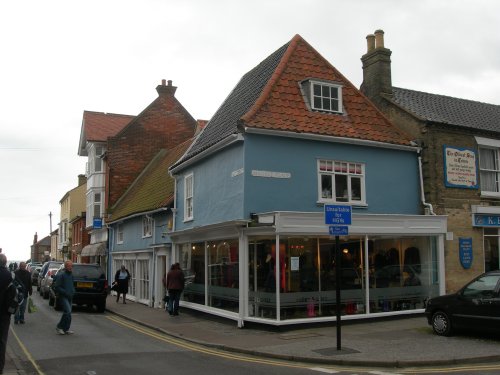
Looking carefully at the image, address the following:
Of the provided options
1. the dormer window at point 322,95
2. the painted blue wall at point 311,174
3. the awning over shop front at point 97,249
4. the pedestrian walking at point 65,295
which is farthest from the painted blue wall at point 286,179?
the awning over shop front at point 97,249

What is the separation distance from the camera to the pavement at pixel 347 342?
9750 millimetres

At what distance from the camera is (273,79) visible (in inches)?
663

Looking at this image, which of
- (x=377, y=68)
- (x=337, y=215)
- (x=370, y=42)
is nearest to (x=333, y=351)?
(x=337, y=215)

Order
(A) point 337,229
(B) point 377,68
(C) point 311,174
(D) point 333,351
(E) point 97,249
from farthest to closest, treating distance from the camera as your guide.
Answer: (E) point 97,249 < (B) point 377,68 < (C) point 311,174 < (A) point 337,229 < (D) point 333,351

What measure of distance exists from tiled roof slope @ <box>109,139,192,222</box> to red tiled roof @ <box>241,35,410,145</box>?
6.99 metres

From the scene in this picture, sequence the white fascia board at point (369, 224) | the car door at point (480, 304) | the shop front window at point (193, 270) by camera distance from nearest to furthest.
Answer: the car door at point (480, 304), the white fascia board at point (369, 224), the shop front window at point (193, 270)

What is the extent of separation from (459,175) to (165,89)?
21315mm

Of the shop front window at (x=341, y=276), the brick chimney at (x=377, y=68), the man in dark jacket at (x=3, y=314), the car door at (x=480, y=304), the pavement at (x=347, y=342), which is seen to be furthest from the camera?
the brick chimney at (x=377, y=68)

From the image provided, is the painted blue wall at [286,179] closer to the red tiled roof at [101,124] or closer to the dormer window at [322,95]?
the dormer window at [322,95]

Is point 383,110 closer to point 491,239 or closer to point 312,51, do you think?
point 312,51

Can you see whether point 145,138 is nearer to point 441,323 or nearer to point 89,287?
point 89,287

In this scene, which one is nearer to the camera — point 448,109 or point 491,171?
point 491,171

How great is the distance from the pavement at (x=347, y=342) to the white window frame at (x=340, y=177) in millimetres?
3700

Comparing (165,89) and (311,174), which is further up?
(165,89)
